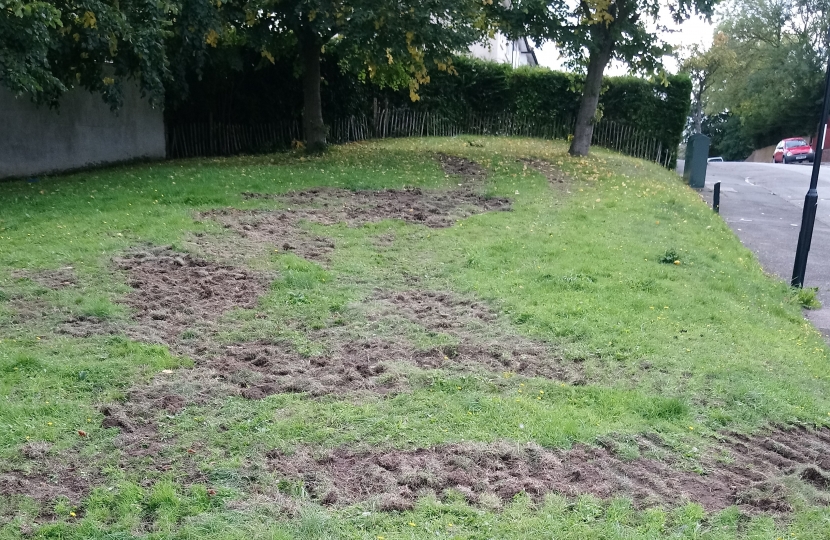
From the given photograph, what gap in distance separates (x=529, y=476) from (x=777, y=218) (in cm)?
1345

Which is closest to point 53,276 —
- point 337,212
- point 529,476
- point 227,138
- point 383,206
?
point 337,212

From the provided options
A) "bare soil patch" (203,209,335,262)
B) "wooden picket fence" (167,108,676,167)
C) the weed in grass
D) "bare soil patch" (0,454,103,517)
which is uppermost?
"wooden picket fence" (167,108,676,167)

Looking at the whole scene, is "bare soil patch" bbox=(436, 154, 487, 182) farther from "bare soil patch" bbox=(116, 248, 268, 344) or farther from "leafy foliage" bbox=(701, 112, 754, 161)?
"leafy foliage" bbox=(701, 112, 754, 161)

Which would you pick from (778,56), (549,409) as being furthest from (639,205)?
(778,56)

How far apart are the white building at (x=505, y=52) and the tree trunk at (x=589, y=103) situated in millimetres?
10522

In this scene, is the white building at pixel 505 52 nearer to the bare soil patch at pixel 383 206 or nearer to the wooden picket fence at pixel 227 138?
the wooden picket fence at pixel 227 138

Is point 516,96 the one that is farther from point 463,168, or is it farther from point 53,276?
point 53,276

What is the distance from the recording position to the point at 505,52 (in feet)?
135

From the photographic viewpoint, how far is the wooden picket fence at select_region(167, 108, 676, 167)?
18094mm

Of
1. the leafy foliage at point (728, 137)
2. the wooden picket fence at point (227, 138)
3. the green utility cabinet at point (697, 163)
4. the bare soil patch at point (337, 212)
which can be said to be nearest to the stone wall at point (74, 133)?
the wooden picket fence at point (227, 138)

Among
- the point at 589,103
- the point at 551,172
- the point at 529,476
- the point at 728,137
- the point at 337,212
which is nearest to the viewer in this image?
the point at 529,476

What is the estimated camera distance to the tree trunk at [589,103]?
776 inches

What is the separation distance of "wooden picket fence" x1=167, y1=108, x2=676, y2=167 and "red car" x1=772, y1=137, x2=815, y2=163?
61.9 ft

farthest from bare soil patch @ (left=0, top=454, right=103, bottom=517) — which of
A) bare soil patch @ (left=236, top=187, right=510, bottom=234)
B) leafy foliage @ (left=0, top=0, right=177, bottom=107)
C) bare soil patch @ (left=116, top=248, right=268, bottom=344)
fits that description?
leafy foliage @ (left=0, top=0, right=177, bottom=107)
